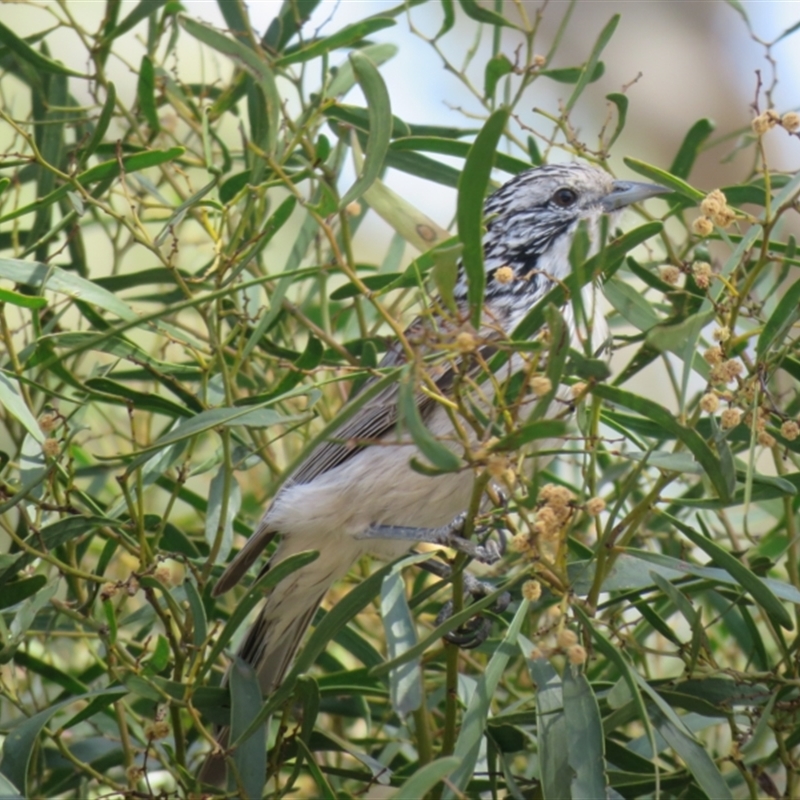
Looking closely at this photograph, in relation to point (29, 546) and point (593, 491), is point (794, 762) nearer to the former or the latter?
point (593, 491)

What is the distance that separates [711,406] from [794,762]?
827 mm

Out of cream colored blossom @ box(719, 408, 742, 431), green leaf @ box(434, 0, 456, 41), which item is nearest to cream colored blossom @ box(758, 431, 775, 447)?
cream colored blossom @ box(719, 408, 742, 431)

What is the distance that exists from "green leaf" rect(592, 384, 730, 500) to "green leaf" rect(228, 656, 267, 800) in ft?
2.50

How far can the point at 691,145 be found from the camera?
2.77 m

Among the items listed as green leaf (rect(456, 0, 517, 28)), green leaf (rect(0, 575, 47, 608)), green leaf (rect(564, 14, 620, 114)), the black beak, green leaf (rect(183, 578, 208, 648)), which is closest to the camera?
green leaf (rect(183, 578, 208, 648))

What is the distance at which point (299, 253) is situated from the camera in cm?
254

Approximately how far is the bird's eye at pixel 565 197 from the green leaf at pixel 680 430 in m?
1.79

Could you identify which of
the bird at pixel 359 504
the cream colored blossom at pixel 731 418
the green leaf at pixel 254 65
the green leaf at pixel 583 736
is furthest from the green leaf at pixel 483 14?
the green leaf at pixel 583 736

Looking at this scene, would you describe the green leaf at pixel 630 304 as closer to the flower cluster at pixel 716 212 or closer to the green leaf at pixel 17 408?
the flower cluster at pixel 716 212

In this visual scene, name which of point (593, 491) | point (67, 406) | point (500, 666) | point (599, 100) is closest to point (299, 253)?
point (67, 406)

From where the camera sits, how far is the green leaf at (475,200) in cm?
154

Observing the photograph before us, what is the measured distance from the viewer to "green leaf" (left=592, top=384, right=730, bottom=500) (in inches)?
64.3

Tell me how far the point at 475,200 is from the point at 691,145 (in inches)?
52.6

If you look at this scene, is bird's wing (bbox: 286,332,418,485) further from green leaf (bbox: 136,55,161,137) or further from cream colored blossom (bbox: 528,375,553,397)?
cream colored blossom (bbox: 528,375,553,397)
